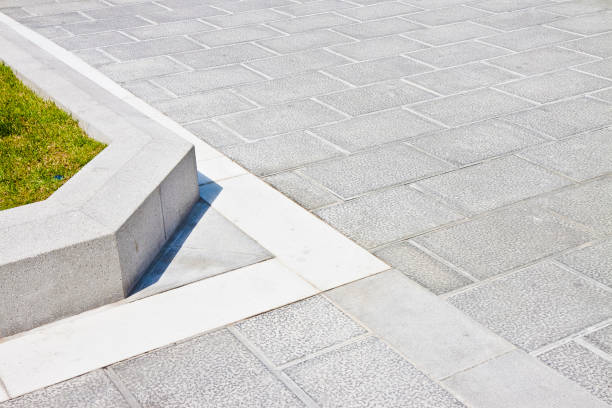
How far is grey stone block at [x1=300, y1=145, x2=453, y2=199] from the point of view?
6.29 meters

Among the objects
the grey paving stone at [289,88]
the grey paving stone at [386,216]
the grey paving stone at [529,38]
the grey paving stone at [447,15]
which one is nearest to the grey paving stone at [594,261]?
the grey paving stone at [386,216]

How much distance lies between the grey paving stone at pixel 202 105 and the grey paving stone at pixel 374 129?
3.60ft

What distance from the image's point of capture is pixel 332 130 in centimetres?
739

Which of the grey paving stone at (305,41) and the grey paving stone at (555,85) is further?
the grey paving stone at (305,41)

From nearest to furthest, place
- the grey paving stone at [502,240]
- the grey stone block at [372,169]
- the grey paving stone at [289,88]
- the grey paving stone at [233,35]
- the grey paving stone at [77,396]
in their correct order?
the grey paving stone at [77,396] → the grey paving stone at [502,240] → the grey stone block at [372,169] → the grey paving stone at [289,88] → the grey paving stone at [233,35]

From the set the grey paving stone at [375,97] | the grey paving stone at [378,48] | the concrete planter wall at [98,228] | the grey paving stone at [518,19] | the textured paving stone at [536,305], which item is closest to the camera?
the concrete planter wall at [98,228]

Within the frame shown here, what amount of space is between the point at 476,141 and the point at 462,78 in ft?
6.17

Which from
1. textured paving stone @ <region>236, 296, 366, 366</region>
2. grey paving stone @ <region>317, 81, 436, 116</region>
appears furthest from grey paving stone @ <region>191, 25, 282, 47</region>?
textured paving stone @ <region>236, 296, 366, 366</region>

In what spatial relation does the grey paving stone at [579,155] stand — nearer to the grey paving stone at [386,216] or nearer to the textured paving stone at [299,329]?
the grey paving stone at [386,216]

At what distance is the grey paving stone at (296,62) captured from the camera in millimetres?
9086

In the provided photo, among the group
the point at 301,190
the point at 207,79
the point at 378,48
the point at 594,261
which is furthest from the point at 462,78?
the point at 594,261

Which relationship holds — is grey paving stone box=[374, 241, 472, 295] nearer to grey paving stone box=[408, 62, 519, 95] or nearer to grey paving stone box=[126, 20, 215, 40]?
grey paving stone box=[408, 62, 519, 95]

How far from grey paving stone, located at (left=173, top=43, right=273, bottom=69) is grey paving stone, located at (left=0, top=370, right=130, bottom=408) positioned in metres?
5.77

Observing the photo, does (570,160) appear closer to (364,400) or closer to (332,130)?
(332,130)
